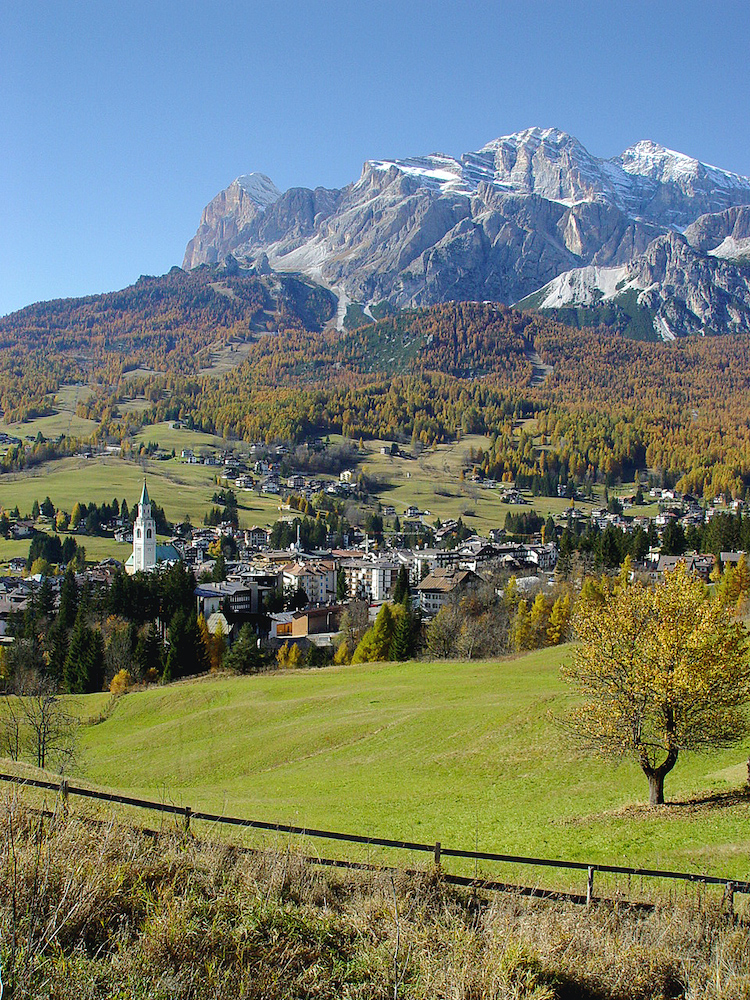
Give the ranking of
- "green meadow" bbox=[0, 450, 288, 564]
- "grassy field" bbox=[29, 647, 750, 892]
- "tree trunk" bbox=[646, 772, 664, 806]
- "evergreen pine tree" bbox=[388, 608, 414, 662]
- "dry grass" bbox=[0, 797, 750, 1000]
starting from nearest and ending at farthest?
"dry grass" bbox=[0, 797, 750, 1000], "grassy field" bbox=[29, 647, 750, 892], "tree trunk" bbox=[646, 772, 664, 806], "evergreen pine tree" bbox=[388, 608, 414, 662], "green meadow" bbox=[0, 450, 288, 564]

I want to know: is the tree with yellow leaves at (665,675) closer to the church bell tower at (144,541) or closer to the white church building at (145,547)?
the white church building at (145,547)

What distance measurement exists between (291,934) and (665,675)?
47.8 feet

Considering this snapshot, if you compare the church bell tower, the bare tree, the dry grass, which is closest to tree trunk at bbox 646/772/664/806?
the dry grass

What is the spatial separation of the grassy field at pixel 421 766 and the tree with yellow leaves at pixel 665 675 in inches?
74.0

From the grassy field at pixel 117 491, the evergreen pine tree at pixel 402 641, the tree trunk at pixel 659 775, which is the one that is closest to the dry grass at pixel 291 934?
the tree trunk at pixel 659 775

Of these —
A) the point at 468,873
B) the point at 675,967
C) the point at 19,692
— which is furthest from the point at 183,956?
the point at 19,692

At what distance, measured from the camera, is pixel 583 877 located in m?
14.4

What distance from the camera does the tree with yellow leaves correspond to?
66.1 ft

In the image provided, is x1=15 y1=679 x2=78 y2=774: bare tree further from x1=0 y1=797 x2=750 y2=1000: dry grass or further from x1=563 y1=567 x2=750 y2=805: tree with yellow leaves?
x1=0 y1=797 x2=750 y2=1000: dry grass

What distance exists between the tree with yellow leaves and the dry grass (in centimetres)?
1109

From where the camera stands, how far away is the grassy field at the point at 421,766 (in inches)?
738

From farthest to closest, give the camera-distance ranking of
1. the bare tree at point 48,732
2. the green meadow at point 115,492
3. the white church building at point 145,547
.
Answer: the green meadow at point 115,492 → the white church building at point 145,547 → the bare tree at point 48,732

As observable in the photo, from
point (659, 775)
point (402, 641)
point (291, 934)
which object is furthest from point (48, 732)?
point (291, 934)

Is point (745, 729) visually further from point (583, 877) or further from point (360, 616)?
point (360, 616)
